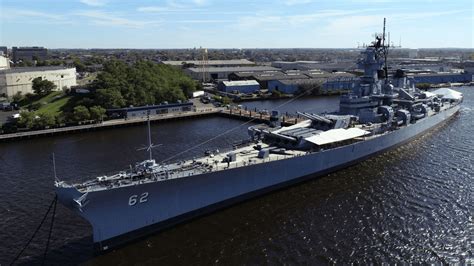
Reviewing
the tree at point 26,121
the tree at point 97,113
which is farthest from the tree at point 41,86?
the tree at point 26,121

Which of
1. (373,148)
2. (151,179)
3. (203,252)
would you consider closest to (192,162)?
(151,179)

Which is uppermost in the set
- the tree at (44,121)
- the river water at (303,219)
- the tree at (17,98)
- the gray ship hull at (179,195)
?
the tree at (17,98)

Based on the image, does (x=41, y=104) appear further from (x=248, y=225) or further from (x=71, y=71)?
(x=248, y=225)

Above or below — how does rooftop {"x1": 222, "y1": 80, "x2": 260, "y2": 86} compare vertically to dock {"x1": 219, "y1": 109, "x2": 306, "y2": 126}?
above

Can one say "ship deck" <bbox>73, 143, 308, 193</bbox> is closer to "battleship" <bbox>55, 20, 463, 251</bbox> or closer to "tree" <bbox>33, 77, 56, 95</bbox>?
"battleship" <bbox>55, 20, 463, 251</bbox>

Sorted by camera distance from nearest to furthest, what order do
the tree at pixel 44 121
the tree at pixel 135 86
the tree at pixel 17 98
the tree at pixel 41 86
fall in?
the tree at pixel 44 121
the tree at pixel 135 86
the tree at pixel 17 98
the tree at pixel 41 86

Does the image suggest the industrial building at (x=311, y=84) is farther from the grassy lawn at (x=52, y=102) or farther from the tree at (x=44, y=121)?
the tree at (x=44, y=121)

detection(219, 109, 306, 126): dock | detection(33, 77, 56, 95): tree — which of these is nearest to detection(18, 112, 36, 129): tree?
detection(33, 77, 56, 95): tree
